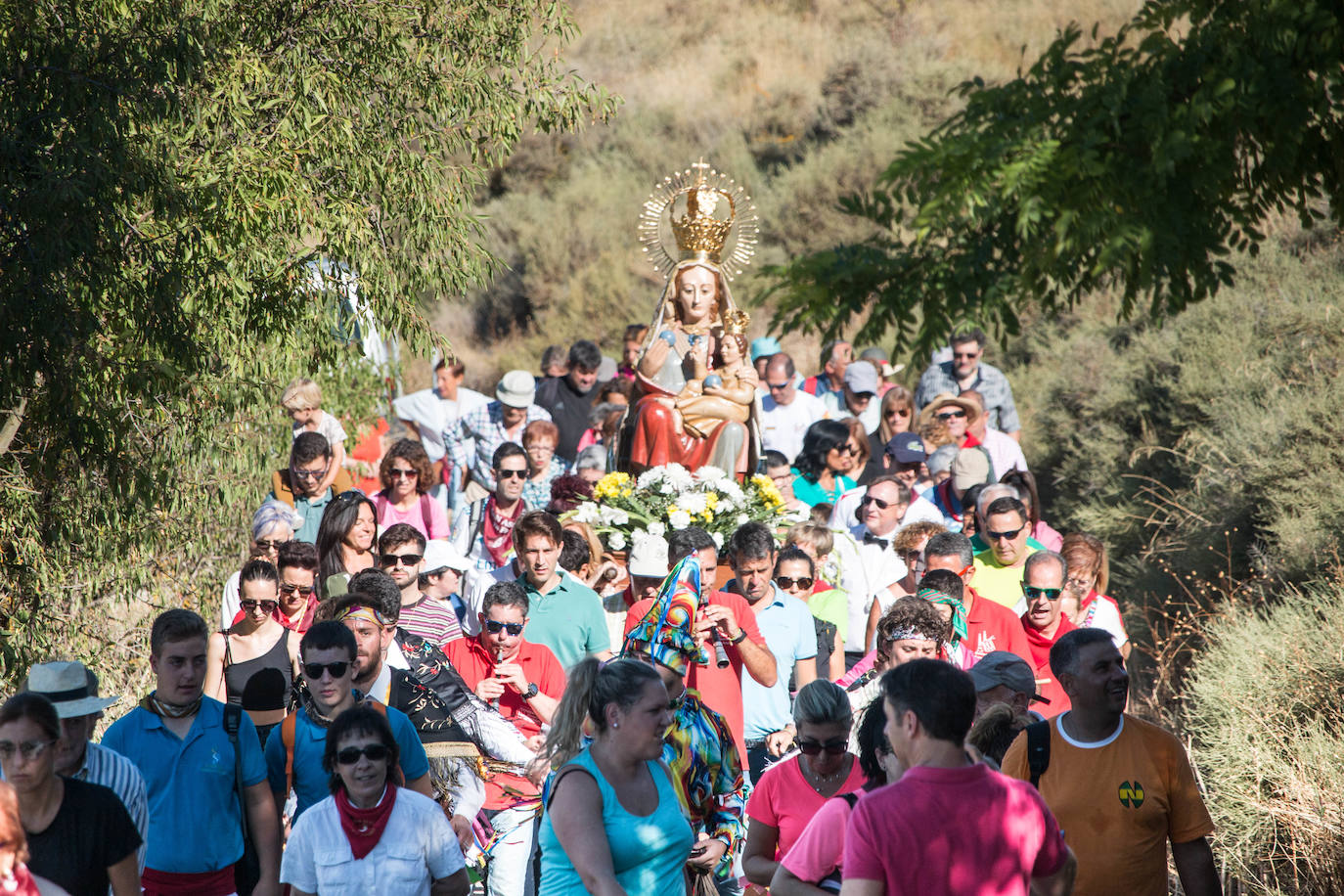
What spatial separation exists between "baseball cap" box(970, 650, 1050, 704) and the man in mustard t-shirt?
89 cm

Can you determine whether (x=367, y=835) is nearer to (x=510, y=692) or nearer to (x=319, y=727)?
(x=319, y=727)

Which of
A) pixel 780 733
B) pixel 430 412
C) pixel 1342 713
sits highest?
pixel 430 412

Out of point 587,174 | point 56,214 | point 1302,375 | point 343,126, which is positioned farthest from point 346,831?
point 587,174

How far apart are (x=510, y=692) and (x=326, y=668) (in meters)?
1.66

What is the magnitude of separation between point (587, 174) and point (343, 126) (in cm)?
2443

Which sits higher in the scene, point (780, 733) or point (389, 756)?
point (389, 756)

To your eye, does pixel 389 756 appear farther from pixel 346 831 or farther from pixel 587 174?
pixel 587 174

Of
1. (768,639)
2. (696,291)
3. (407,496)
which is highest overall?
(696,291)

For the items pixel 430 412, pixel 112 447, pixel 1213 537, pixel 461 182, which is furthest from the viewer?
pixel 430 412

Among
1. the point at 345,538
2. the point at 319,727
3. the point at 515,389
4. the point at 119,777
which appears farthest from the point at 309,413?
the point at 119,777

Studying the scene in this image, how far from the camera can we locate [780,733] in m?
6.59

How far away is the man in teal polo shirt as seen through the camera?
7094 millimetres

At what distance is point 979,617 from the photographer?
22.8 feet

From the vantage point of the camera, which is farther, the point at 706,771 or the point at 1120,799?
the point at 706,771
